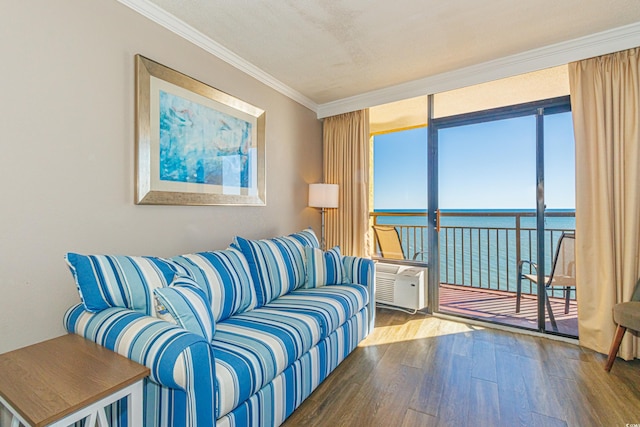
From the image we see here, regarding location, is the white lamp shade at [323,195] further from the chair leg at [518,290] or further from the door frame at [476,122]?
the chair leg at [518,290]

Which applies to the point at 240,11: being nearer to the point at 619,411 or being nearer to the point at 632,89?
the point at 632,89

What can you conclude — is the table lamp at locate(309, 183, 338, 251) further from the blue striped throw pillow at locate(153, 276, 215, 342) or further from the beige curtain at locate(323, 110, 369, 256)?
the blue striped throw pillow at locate(153, 276, 215, 342)

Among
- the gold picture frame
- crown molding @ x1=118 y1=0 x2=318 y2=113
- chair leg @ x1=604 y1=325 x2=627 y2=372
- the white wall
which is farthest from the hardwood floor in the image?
crown molding @ x1=118 y1=0 x2=318 y2=113

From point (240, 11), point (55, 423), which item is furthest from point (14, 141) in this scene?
point (240, 11)

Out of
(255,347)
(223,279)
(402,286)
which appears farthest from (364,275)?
(255,347)

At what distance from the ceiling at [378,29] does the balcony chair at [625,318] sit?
199 centimetres

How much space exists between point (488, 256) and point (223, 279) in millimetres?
3116

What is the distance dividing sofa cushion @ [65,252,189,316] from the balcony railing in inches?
107

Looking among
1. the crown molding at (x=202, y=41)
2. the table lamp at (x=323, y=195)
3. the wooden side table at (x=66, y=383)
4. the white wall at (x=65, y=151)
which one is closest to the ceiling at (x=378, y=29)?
the crown molding at (x=202, y=41)

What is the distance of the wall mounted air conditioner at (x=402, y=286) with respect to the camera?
3.05 metres

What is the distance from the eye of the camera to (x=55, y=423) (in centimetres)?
83

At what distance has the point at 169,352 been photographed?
1.02 meters

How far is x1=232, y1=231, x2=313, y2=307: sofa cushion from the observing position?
2.07 meters

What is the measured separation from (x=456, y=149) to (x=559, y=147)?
85 cm
